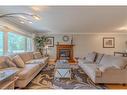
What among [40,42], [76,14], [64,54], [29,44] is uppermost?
[76,14]

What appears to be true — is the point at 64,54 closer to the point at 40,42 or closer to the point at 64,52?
the point at 64,52

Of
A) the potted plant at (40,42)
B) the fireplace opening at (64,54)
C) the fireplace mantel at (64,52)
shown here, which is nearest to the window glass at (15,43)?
the potted plant at (40,42)

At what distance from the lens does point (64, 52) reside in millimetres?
10547

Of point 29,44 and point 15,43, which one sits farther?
point 29,44

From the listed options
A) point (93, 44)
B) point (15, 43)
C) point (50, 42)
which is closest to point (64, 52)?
point (50, 42)

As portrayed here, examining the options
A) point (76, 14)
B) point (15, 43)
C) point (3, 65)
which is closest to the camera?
point (3, 65)

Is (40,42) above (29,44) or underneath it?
above

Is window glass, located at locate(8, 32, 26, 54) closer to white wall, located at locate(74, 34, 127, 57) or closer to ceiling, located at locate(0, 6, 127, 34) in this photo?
ceiling, located at locate(0, 6, 127, 34)

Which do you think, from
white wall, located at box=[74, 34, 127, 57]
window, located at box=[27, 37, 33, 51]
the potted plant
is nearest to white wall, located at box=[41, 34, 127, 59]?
white wall, located at box=[74, 34, 127, 57]

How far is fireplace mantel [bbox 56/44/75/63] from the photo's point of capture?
1045cm

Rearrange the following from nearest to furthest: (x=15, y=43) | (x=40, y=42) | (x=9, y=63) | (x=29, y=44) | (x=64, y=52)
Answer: (x=9, y=63) < (x=15, y=43) < (x=40, y=42) < (x=29, y=44) < (x=64, y=52)

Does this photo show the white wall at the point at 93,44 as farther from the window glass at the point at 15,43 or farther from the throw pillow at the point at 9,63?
the throw pillow at the point at 9,63

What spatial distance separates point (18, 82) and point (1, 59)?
1.00 metres
